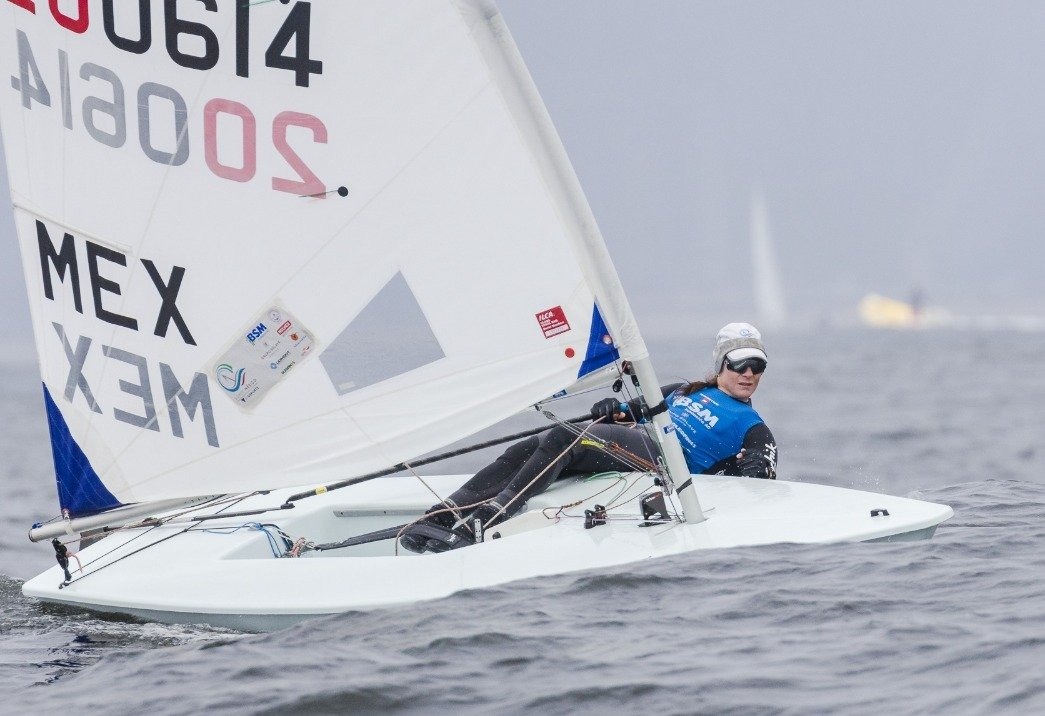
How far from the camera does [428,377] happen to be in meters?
4.82

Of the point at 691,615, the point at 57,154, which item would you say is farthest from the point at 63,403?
the point at 691,615

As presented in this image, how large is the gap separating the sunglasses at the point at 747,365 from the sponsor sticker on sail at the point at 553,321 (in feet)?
3.18

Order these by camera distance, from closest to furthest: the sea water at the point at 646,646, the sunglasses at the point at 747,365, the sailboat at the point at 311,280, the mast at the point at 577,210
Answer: the sea water at the point at 646,646, the mast at the point at 577,210, the sailboat at the point at 311,280, the sunglasses at the point at 747,365

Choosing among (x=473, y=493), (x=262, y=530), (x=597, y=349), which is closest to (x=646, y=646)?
(x=597, y=349)

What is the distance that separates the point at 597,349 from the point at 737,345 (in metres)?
0.93

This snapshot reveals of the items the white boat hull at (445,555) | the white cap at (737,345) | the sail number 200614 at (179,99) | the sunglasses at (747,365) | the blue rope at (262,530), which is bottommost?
the white boat hull at (445,555)

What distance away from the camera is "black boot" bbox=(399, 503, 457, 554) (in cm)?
519

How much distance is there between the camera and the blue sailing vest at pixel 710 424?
17.8 feet

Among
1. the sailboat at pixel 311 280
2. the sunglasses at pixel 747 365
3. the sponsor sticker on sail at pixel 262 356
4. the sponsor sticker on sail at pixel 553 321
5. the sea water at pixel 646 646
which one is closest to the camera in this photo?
the sea water at pixel 646 646

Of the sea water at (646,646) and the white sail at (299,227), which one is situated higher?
the white sail at (299,227)

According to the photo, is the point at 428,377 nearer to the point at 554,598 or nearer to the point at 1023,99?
the point at 554,598

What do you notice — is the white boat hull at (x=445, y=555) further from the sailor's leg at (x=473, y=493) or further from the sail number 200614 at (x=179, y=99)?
the sail number 200614 at (x=179, y=99)

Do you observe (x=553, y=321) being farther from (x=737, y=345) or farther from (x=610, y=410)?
(x=737, y=345)

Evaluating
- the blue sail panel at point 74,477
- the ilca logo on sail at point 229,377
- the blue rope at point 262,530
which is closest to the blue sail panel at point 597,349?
the ilca logo on sail at point 229,377
